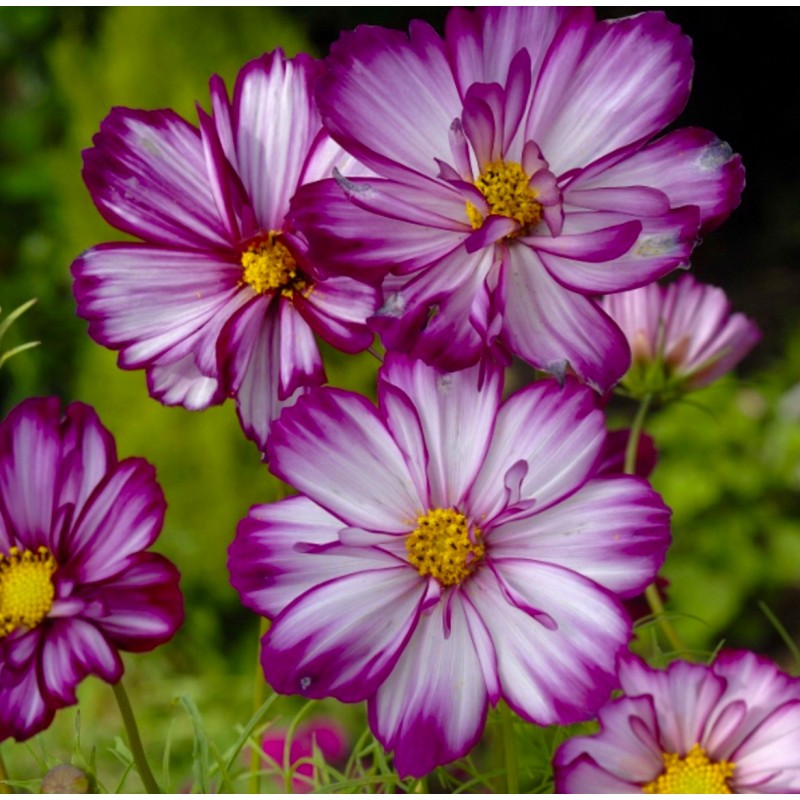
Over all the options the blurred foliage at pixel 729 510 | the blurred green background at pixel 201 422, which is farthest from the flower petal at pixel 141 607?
the blurred foliage at pixel 729 510

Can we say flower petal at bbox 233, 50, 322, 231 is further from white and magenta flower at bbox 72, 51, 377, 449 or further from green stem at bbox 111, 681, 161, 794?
green stem at bbox 111, 681, 161, 794

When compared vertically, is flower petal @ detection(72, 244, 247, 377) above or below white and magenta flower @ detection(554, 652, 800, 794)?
above

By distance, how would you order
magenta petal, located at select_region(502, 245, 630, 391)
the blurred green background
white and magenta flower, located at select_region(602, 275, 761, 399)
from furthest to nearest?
the blurred green background, white and magenta flower, located at select_region(602, 275, 761, 399), magenta petal, located at select_region(502, 245, 630, 391)

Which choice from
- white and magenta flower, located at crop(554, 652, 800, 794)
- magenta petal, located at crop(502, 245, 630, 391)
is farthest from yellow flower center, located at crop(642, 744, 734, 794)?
magenta petal, located at crop(502, 245, 630, 391)

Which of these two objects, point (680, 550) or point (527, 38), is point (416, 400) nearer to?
point (527, 38)

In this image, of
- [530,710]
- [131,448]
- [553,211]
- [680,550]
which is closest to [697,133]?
[553,211]

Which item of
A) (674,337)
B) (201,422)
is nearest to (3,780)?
(674,337)
